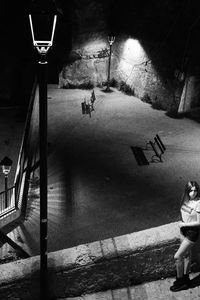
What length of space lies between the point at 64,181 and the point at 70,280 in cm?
687

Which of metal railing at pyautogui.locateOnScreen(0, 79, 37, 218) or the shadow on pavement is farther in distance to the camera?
metal railing at pyautogui.locateOnScreen(0, 79, 37, 218)

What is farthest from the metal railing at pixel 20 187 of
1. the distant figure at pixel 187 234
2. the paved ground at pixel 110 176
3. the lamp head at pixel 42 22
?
the lamp head at pixel 42 22

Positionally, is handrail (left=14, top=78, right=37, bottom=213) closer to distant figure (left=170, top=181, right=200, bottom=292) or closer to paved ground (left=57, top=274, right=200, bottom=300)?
paved ground (left=57, top=274, right=200, bottom=300)

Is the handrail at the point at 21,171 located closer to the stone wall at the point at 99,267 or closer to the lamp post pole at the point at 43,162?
the stone wall at the point at 99,267

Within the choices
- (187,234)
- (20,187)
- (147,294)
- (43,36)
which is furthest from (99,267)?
(20,187)

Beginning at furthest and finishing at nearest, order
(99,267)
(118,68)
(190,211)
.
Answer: (118,68) → (190,211) → (99,267)

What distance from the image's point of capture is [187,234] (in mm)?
5695

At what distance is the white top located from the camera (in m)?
5.75

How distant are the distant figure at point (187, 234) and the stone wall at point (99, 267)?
218 mm

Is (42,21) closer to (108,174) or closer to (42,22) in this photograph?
(42,22)

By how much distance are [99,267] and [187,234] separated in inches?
57.1

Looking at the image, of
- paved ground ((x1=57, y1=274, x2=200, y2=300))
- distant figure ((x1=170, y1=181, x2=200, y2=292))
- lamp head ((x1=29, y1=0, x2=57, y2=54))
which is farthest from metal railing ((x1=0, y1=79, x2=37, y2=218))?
lamp head ((x1=29, y1=0, x2=57, y2=54))

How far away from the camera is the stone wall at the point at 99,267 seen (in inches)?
210

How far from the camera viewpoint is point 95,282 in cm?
578
